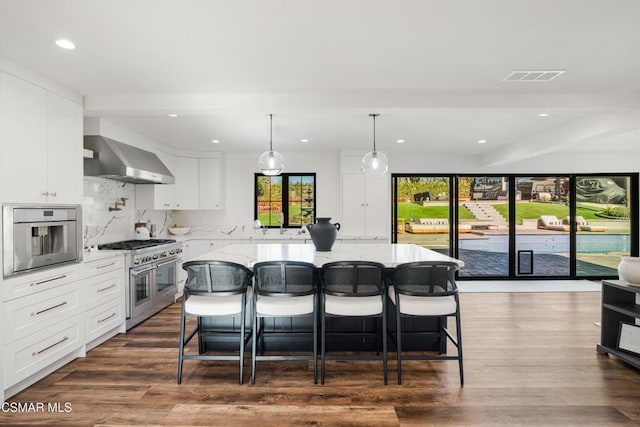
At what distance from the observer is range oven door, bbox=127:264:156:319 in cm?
410

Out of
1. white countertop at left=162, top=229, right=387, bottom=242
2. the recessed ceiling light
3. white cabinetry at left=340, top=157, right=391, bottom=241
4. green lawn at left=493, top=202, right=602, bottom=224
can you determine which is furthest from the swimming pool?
the recessed ceiling light

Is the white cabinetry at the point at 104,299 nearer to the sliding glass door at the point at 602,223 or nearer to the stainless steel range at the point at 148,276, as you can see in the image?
the stainless steel range at the point at 148,276

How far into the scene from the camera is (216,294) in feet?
9.30

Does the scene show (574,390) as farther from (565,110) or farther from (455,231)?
(455,231)

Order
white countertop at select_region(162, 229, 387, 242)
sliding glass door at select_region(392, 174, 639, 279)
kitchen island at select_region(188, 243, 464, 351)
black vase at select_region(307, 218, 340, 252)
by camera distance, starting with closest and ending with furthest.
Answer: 1. kitchen island at select_region(188, 243, 464, 351)
2. black vase at select_region(307, 218, 340, 252)
3. white countertop at select_region(162, 229, 387, 242)
4. sliding glass door at select_region(392, 174, 639, 279)

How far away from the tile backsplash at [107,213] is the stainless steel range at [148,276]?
240 millimetres

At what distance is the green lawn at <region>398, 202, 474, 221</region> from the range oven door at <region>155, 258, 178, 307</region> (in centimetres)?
421

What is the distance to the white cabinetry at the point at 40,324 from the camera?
8.52ft

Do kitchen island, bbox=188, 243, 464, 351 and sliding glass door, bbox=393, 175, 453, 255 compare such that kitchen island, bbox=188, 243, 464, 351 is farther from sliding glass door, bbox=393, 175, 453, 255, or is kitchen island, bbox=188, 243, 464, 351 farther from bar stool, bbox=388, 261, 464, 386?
sliding glass door, bbox=393, 175, 453, 255

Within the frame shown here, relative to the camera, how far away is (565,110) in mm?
3445

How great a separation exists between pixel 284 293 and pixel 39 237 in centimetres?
204

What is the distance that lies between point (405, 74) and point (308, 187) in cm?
414

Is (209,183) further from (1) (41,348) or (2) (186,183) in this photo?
(1) (41,348)

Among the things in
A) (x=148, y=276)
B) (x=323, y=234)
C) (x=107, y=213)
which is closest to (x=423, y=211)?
(x=323, y=234)
